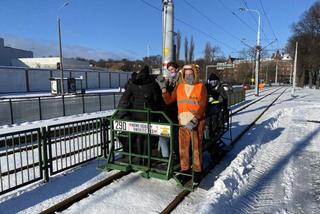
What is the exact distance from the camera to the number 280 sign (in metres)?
5.65

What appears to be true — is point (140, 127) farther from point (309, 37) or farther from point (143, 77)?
point (309, 37)

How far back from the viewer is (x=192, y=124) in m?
5.46

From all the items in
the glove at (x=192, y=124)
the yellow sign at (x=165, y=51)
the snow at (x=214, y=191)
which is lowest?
the snow at (x=214, y=191)

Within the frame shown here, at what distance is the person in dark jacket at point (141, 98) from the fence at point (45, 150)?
868mm

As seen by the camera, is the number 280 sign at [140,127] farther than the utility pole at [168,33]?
No

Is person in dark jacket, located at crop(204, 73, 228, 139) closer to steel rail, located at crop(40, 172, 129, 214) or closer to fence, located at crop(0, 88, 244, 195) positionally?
steel rail, located at crop(40, 172, 129, 214)

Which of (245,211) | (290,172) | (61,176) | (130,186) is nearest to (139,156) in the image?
(130,186)

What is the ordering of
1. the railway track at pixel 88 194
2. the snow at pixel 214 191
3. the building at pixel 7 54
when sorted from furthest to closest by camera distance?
the building at pixel 7 54, the snow at pixel 214 191, the railway track at pixel 88 194

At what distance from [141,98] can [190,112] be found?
107 cm

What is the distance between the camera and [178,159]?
20.1 feet

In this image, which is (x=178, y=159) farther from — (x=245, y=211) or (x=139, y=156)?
(x=245, y=211)

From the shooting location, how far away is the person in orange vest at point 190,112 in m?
5.55

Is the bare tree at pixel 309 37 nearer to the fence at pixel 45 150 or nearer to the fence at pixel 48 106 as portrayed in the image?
the fence at pixel 48 106

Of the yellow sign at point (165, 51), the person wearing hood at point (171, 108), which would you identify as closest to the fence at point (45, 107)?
the yellow sign at point (165, 51)
